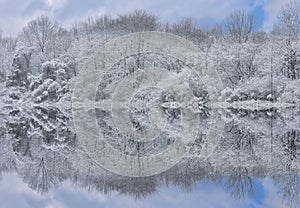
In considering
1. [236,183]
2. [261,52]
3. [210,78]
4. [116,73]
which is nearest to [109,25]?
[116,73]

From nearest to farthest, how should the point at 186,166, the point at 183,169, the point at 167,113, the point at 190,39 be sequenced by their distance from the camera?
the point at 183,169 → the point at 186,166 → the point at 167,113 → the point at 190,39

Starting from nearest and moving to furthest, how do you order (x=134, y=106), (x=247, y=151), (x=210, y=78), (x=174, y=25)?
(x=247, y=151)
(x=134, y=106)
(x=210, y=78)
(x=174, y=25)

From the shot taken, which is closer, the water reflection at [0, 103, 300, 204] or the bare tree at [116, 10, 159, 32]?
the water reflection at [0, 103, 300, 204]

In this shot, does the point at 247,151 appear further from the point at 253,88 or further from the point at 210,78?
the point at 210,78

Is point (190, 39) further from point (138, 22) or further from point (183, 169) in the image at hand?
point (183, 169)

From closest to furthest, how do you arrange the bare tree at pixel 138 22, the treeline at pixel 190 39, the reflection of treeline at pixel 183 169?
the reflection of treeline at pixel 183 169 < the treeline at pixel 190 39 < the bare tree at pixel 138 22

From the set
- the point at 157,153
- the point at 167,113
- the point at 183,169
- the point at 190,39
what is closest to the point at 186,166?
the point at 183,169

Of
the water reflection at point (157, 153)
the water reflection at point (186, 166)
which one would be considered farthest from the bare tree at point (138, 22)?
the water reflection at point (186, 166)

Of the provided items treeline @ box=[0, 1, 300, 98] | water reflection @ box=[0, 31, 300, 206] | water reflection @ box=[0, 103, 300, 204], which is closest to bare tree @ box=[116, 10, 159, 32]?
treeline @ box=[0, 1, 300, 98]

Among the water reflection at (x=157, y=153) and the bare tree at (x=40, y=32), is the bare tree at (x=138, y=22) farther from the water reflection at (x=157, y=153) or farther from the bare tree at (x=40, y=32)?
the water reflection at (x=157, y=153)

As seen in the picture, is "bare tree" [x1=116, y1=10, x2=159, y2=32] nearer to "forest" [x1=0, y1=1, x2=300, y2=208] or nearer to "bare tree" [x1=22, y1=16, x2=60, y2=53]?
"forest" [x1=0, y1=1, x2=300, y2=208]

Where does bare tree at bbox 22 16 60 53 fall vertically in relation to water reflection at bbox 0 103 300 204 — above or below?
above
